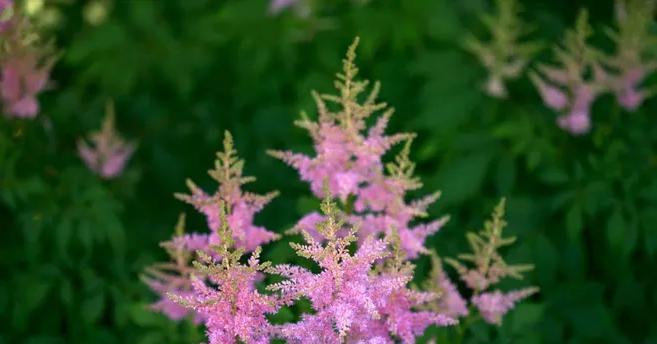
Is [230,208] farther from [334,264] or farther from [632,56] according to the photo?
[632,56]

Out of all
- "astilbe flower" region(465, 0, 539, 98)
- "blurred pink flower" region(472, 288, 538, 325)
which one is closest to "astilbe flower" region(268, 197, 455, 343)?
"blurred pink flower" region(472, 288, 538, 325)

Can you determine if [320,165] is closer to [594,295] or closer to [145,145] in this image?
[594,295]

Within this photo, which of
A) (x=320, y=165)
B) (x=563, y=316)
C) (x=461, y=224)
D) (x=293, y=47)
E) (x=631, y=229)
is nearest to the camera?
(x=320, y=165)

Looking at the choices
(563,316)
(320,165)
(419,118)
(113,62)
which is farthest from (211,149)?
(320,165)

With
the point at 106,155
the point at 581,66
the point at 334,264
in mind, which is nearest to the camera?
the point at 334,264

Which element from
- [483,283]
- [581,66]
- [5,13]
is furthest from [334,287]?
[581,66]

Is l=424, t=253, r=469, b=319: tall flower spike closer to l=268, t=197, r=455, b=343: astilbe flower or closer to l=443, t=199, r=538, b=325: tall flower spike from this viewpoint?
l=443, t=199, r=538, b=325: tall flower spike

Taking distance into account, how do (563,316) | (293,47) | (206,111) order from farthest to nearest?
1. (206,111)
2. (293,47)
3. (563,316)
